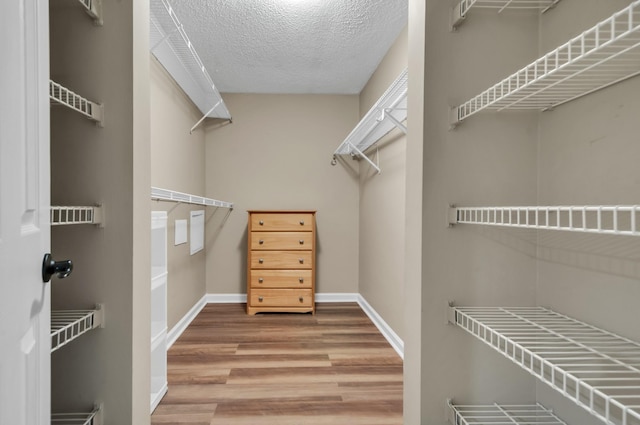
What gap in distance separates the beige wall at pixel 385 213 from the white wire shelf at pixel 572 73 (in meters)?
1.39

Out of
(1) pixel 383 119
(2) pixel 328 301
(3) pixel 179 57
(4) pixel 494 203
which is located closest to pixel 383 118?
(1) pixel 383 119

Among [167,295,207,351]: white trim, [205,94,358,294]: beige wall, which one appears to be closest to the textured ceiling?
[205,94,358,294]: beige wall

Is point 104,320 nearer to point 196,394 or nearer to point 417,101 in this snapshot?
point 196,394

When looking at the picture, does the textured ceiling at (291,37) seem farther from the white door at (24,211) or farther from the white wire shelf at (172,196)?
the white door at (24,211)

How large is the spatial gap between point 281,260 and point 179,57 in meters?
1.91

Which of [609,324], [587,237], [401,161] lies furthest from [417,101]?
[401,161]

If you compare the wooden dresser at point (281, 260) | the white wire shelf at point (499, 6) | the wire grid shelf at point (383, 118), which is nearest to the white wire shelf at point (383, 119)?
the wire grid shelf at point (383, 118)

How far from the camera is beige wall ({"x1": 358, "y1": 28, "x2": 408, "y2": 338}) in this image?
101 inches

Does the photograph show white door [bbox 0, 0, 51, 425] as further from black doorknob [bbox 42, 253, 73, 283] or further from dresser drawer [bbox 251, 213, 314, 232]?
dresser drawer [bbox 251, 213, 314, 232]

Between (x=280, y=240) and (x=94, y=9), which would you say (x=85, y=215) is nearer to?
(x=94, y=9)

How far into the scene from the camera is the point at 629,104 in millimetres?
888

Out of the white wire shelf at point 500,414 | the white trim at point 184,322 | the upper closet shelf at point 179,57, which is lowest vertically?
the white trim at point 184,322

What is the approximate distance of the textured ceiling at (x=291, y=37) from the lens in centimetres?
225

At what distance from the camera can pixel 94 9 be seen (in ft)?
3.75
